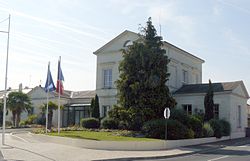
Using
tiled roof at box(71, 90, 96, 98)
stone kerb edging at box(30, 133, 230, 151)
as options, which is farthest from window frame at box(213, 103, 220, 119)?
tiled roof at box(71, 90, 96, 98)

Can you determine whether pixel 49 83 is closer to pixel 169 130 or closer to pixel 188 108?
pixel 169 130

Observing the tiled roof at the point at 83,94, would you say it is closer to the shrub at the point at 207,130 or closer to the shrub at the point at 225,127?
the shrub at the point at 225,127

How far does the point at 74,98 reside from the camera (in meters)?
49.8

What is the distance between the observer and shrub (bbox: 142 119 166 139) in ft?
84.1

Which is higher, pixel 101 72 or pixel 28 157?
pixel 101 72

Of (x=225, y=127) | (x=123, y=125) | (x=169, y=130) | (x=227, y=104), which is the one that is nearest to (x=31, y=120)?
(x=123, y=125)

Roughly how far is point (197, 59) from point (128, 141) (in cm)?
2633

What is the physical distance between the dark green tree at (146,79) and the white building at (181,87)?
7550 millimetres

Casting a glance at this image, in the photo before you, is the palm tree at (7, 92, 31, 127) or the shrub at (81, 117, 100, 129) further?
the palm tree at (7, 92, 31, 127)

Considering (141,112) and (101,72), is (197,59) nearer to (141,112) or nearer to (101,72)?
(101,72)

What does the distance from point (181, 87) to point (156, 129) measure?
1585 cm

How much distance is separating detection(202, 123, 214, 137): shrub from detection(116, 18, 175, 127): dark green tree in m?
3.32

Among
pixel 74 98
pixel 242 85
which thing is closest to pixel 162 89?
pixel 242 85

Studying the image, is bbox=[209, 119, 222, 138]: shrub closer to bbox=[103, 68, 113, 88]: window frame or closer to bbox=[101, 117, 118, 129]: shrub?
bbox=[101, 117, 118, 129]: shrub
